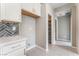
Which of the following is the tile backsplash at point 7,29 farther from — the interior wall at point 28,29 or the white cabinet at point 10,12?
the interior wall at point 28,29

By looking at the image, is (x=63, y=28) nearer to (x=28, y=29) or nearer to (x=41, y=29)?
(x=41, y=29)

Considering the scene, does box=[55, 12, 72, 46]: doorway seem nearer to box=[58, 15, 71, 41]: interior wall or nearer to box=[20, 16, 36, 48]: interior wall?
box=[58, 15, 71, 41]: interior wall

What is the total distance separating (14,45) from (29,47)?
71.9 inches

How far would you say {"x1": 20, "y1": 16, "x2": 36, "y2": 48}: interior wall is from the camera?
9.77ft

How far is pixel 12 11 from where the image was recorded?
5.75ft

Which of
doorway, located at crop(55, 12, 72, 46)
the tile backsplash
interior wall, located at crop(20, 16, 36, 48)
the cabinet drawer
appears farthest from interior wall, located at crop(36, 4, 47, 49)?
doorway, located at crop(55, 12, 72, 46)

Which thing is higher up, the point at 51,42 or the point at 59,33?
the point at 59,33

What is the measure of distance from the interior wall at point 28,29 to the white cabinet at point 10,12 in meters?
1.02

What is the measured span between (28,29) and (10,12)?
1.61 metres

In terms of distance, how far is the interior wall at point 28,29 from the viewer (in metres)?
2.98

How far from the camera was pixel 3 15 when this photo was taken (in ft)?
5.06

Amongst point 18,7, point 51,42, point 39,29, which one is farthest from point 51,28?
point 18,7

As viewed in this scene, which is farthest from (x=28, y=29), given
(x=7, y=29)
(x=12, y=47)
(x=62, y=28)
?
(x=62, y=28)

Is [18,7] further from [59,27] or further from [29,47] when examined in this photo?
[59,27]
